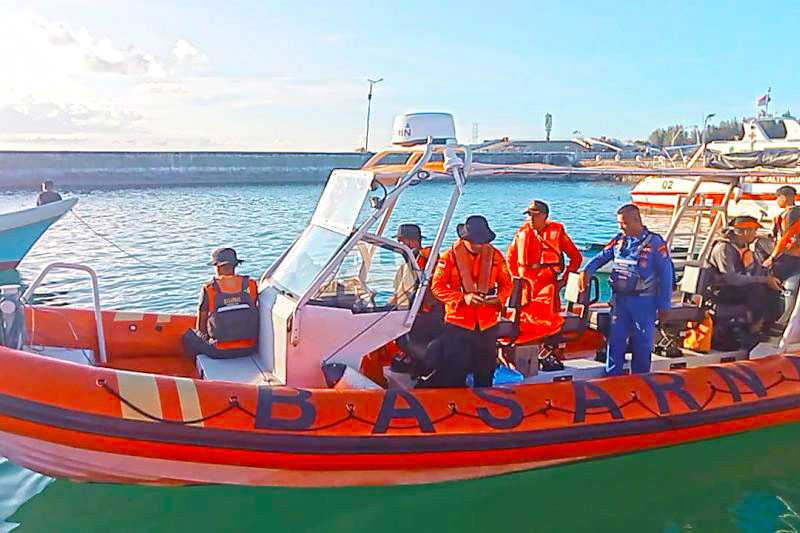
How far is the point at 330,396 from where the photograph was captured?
12.5ft

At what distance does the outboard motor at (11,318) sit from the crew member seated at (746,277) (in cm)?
453

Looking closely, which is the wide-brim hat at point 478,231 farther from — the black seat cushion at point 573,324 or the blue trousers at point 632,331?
the black seat cushion at point 573,324

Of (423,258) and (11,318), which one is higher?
(423,258)

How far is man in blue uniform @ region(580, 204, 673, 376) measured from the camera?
4559mm

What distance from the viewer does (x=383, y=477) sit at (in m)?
3.88

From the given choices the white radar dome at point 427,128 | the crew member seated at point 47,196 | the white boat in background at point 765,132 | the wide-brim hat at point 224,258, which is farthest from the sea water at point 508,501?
the white boat in background at point 765,132

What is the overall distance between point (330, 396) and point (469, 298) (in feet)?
3.05

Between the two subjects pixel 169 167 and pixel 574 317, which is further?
pixel 169 167

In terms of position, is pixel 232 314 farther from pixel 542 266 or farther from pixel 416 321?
pixel 542 266

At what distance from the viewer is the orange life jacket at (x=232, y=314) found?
4.58 metres

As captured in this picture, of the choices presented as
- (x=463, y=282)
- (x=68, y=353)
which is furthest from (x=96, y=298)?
(x=463, y=282)

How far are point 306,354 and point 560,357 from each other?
6.25 ft

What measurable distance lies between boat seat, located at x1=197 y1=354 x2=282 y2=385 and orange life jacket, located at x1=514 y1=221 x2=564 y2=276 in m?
1.98

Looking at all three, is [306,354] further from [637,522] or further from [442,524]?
[637,522]
